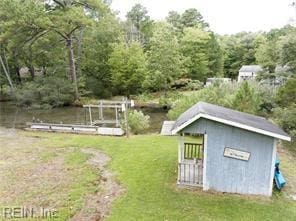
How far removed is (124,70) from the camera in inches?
1134

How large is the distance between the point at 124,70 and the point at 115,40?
3886 mm

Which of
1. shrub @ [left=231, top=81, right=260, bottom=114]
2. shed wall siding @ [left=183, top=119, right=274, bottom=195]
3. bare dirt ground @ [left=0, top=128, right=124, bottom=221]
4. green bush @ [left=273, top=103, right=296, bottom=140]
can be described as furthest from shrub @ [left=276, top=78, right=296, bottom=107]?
bare dirt ground @ [left=0, top=128, right=124, bottom=221]

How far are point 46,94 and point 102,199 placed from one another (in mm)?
19229

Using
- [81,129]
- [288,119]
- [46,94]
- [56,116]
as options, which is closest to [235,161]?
[288,119]

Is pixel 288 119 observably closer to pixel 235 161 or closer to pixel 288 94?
pixel 288 94

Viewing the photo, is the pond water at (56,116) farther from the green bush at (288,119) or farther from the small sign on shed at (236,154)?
the small sign on shed at (236,154)

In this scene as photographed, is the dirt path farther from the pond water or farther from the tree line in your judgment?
the tree line

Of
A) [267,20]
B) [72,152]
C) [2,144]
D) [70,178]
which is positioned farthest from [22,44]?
[267,20]

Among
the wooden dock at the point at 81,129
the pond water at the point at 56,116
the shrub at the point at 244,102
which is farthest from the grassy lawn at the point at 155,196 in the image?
the pond water at the point at 56,116

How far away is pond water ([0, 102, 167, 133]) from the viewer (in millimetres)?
19734

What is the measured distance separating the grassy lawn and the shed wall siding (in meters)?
0.29

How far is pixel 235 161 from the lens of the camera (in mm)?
8031

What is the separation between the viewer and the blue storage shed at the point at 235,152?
7.82 meters

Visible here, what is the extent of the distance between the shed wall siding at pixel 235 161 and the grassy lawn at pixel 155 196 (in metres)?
0.29
